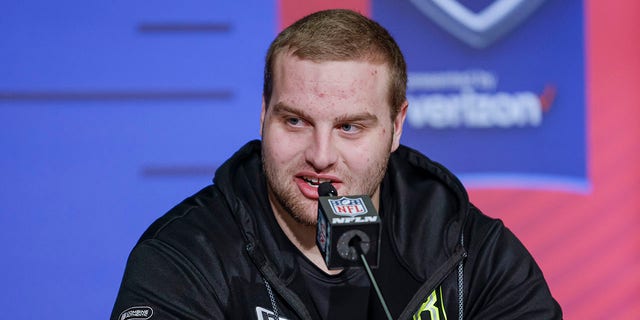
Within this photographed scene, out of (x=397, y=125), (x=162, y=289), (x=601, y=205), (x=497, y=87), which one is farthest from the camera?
(x=601, y=205)

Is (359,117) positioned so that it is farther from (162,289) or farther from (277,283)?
(162,289)

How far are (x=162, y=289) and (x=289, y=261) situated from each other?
0.33 metres

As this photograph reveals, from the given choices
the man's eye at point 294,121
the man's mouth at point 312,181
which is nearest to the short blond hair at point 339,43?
the man's eye at point 294,121

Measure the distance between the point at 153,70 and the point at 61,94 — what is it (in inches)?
12.5

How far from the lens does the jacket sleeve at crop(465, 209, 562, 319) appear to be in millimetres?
2002

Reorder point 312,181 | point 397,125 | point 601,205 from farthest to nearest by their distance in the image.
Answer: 1. point 601,205
2. point 397,125
3. point 312,181

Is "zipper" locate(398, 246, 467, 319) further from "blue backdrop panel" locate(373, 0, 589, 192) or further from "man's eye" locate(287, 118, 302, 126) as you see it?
"blue backdrop panel" locate(373, 0, 589, 192)

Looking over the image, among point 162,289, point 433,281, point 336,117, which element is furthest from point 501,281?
point 162,289

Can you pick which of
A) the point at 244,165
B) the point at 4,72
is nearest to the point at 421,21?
the point at 244,165

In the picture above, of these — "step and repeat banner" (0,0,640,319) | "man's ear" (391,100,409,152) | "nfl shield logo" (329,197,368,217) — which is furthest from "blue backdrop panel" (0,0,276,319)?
"nfl shield logo" (329,197,368,217)

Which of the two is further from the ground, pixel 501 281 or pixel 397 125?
pixel 397 125

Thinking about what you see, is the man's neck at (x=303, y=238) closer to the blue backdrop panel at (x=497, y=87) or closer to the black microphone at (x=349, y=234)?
the black microphone at (x=349, y=234)

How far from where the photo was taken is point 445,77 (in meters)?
3.15

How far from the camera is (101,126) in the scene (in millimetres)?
2980
